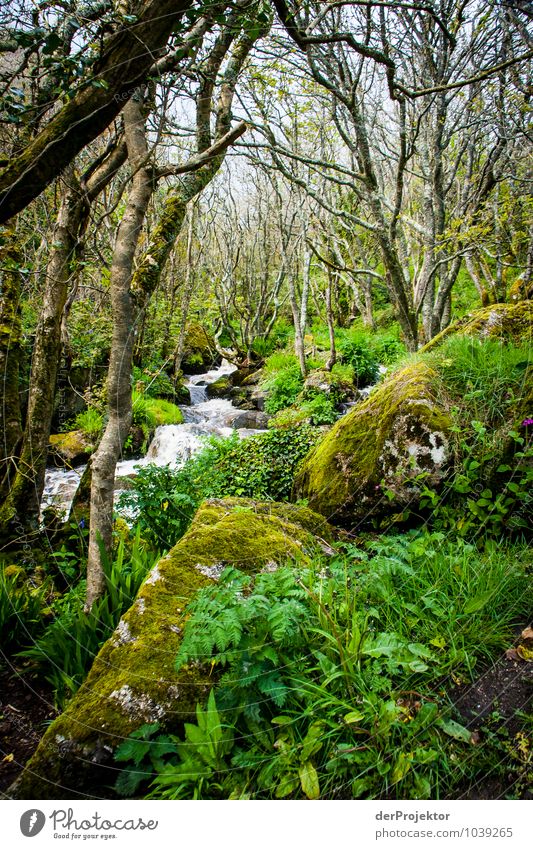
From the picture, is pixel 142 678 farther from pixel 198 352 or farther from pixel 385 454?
pixel 198 352

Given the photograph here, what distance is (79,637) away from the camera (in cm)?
228

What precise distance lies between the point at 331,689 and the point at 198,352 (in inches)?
585

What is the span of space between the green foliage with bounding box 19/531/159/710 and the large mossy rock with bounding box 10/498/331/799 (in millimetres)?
576

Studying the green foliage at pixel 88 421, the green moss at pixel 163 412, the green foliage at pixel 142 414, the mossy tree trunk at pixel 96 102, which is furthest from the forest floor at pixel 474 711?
the green moss at pixel 163 412

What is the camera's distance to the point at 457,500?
2795 mm

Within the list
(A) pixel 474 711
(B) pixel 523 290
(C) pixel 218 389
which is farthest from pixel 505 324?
(C) pixel 218 389

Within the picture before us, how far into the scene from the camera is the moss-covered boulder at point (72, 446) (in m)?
7.35

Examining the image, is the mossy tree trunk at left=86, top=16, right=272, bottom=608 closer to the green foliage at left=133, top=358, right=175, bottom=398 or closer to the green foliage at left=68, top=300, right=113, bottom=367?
the green foliage at left=68, top=300, right=113, bottom=367

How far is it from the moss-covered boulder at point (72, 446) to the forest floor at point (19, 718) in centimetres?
529

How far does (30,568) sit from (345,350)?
30.2ft

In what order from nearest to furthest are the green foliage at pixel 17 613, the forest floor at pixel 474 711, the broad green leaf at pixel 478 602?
the forest floor at pixel 474 711 < the broad green leaf at pixel 478 602 < the green foliage at pixel 17 613

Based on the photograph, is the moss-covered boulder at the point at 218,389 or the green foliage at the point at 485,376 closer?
the green foliage at the point at 485,376

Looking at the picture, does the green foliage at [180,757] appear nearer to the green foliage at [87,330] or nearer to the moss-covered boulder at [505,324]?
the moss-covered boulder at [505,324]
